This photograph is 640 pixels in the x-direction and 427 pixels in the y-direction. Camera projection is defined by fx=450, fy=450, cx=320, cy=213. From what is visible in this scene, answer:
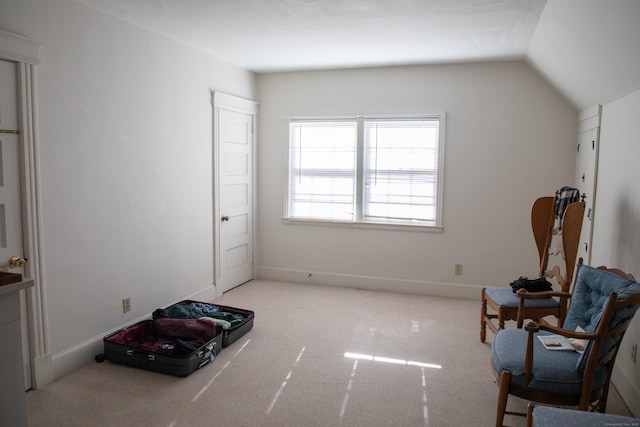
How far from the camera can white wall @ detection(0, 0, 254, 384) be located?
9.62ft

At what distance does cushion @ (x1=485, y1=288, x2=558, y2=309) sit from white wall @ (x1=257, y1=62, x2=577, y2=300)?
4.55ft

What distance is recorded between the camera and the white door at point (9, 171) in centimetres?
263

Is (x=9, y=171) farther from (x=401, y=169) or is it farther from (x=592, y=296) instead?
(x=401, y=169)

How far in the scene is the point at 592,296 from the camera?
8.14ft

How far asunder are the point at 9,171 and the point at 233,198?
2.58 meters

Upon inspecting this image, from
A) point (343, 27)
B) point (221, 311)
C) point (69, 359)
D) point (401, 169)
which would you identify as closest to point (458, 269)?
point (401, 169)

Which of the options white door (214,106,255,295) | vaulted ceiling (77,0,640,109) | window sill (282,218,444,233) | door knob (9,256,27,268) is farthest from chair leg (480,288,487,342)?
door knob (9,256,27,268)

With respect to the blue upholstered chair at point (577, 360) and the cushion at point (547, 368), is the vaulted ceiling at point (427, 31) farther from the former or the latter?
the cushion at point (547, 368)

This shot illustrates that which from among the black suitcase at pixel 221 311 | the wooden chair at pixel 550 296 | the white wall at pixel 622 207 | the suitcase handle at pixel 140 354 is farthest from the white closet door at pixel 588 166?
the suitcase handle at pixel 140 354

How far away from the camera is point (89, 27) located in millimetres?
3158

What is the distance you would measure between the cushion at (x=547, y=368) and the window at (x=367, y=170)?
105 inches

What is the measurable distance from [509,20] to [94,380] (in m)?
3.88

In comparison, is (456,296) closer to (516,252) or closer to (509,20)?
(516,252)

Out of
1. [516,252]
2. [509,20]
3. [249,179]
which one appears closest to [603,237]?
[516,252]
